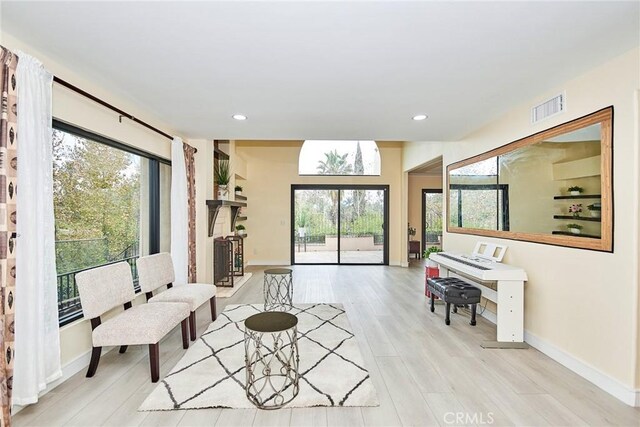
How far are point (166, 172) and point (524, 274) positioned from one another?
4.70 m

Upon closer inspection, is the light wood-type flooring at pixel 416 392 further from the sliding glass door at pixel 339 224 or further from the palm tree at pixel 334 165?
the palm tree at pixel 334 165

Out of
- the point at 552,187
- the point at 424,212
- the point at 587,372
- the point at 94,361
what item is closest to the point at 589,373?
the point at 587,372

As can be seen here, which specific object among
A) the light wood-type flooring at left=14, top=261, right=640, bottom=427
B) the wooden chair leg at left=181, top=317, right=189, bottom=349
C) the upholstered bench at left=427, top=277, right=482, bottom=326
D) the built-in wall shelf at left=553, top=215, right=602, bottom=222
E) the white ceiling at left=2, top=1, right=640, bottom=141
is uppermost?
the white ceiling at left=2, top=1, right=640, bottom=141

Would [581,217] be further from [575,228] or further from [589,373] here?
[589,373]

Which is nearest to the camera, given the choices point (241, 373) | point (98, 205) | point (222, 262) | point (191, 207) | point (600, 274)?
point (600, 274)

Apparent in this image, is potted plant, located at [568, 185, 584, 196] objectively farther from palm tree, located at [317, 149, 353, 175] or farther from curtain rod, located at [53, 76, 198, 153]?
palm tree, located at [317, 149, 353, 175]

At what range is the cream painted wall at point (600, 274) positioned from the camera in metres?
2.06

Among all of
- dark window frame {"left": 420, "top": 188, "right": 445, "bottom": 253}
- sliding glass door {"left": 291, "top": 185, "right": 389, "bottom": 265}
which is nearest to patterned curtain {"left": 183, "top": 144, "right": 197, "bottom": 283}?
sliding glass door {"left": 291, "top": 185, "right": 389, "bottom": 265}

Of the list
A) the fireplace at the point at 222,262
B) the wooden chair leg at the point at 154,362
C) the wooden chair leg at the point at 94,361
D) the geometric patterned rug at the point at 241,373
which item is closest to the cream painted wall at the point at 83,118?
the wooden chair leg at the point at 94,361

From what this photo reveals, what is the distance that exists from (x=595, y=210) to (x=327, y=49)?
247cm

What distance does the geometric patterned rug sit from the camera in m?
2.06

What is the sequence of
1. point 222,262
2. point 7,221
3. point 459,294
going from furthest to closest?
point 222,262
point 459,294
point 7,221

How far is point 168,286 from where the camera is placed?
3.59 metres

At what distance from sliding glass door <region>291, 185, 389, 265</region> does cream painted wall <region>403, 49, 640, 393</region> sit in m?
4.43
